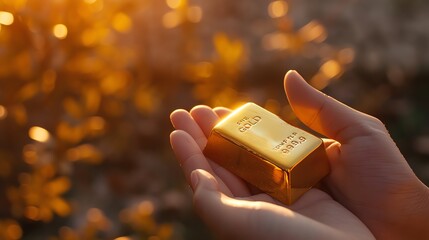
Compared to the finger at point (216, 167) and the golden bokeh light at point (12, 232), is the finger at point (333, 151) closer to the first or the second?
the finger at point (216, 167)

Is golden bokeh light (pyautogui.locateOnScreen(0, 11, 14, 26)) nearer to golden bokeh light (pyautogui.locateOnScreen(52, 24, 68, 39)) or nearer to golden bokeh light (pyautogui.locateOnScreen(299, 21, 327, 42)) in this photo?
golden bokeh light (pyautogui.locateOnScreen(52, 24, 68, 39))

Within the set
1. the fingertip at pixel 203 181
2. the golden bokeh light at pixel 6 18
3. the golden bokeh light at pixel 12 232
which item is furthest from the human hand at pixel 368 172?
the golden bokeh light at pixel 12 232

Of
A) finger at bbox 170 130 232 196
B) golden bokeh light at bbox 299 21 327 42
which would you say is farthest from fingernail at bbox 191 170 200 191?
golden bokeh light at bbox 299 21 327 42

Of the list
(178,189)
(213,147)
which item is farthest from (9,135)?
(213,147)

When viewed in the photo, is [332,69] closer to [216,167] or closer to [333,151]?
[333,151]

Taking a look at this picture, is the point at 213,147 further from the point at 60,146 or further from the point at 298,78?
the point at 60,146
